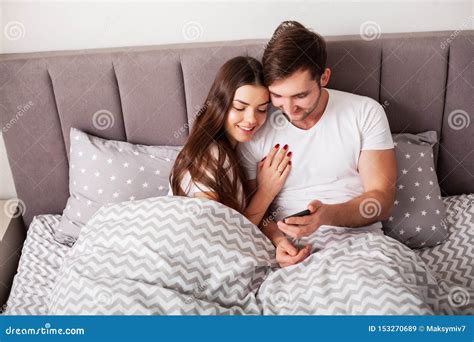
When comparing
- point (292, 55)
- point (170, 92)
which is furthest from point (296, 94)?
point (170, 92)

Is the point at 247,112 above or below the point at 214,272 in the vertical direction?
above

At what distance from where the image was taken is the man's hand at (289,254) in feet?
4.66

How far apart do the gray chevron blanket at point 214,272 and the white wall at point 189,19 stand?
614mm

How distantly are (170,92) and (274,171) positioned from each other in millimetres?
427

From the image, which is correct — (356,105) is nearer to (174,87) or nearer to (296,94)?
(296,94)

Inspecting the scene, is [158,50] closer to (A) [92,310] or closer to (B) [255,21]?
(B) [255,21]

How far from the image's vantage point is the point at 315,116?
5.27 ft

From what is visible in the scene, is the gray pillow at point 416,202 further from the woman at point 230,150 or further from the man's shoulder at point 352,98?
the woman at point 230,150

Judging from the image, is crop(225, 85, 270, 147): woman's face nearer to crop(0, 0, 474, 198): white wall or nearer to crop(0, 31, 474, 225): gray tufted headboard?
crop(0, 31, 474, 225): gray tufted headboard

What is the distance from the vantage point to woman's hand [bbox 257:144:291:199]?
1601mm

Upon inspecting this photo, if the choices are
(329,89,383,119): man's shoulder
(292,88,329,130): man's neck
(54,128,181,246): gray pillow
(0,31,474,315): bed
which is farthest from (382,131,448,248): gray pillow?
(54,128,181,246): gray pillow

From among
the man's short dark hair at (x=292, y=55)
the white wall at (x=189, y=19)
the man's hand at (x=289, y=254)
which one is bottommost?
the man's hand at (x=289, y=254)

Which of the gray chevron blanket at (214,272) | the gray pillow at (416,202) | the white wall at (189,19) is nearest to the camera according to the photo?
the gray chevron blanket at (214,272)

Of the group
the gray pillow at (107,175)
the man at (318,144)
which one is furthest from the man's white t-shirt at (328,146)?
the gray pillow at (107,175)
